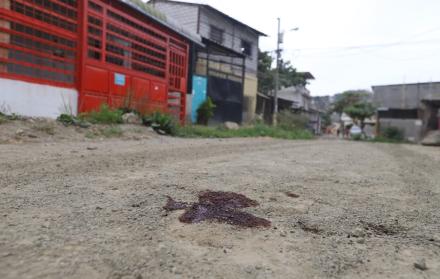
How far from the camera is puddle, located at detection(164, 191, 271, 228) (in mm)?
1926

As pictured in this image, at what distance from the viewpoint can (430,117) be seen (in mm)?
20453

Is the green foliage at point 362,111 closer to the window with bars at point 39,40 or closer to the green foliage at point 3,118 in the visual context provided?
the window with bars at point 39,40

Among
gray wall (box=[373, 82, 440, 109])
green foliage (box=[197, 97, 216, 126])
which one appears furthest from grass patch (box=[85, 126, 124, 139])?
gray wall (box=[373, 82, 440, 109])

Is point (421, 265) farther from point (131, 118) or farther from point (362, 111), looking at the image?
point (362, 111)

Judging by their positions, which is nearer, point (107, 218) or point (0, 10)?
point (107, 218)

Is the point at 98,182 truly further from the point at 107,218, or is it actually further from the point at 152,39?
the point at 152,39

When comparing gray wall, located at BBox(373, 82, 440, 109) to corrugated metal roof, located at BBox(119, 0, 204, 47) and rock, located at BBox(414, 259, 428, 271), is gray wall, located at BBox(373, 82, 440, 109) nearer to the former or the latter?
corrugated metal roof, located at BBox(119, 0, 204, 47)

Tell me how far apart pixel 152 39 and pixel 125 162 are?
289 inches

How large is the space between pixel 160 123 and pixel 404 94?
66.3ft

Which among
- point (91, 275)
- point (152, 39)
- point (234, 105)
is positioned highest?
point (152, 39)

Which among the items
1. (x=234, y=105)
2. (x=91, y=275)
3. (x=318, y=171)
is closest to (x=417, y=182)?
(x=318, y=171)

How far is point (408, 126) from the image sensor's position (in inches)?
882

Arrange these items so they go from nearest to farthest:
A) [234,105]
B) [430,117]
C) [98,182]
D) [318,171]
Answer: [98,182] < [318,171] < [234,105] < [430,117]

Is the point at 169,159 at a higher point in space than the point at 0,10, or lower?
lower
